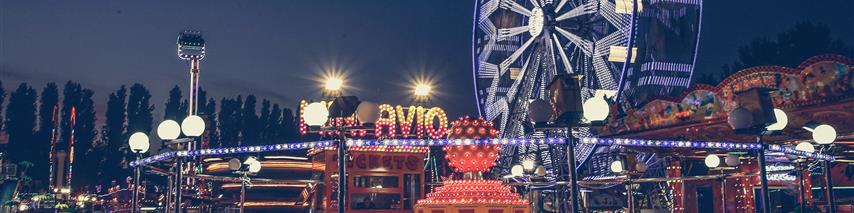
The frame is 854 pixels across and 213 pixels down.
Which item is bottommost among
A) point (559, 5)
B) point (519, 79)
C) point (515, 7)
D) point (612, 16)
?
point (519, 79)

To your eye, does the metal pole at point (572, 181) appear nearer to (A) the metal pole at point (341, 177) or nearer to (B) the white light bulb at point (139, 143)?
(A) the metal pole at point (341, 177)

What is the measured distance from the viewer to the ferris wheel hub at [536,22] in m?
29.3

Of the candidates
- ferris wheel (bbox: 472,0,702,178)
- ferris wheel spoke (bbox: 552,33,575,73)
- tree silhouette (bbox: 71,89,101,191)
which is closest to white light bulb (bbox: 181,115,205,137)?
ferris wheel (bbox: 472,0,702,178)

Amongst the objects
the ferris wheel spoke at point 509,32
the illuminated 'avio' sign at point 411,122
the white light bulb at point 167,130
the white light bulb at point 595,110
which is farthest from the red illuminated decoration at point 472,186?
the ferris wheel spoke at point 509,32

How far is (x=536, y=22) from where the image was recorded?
2961 cm

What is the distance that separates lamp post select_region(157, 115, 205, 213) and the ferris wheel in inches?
633

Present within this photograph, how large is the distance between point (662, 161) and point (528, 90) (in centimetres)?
588

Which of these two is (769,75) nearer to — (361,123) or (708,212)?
(708,212)

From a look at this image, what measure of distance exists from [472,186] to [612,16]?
43.0 feet

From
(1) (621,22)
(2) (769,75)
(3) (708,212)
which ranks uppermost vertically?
(1) (621,22)

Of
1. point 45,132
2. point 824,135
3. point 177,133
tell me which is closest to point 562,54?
point 824,135

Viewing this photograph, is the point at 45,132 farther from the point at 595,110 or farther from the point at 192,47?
the point at 595,110

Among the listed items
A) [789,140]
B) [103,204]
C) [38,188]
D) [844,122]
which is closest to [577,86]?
[844,122]

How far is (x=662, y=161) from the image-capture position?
3008 cm
